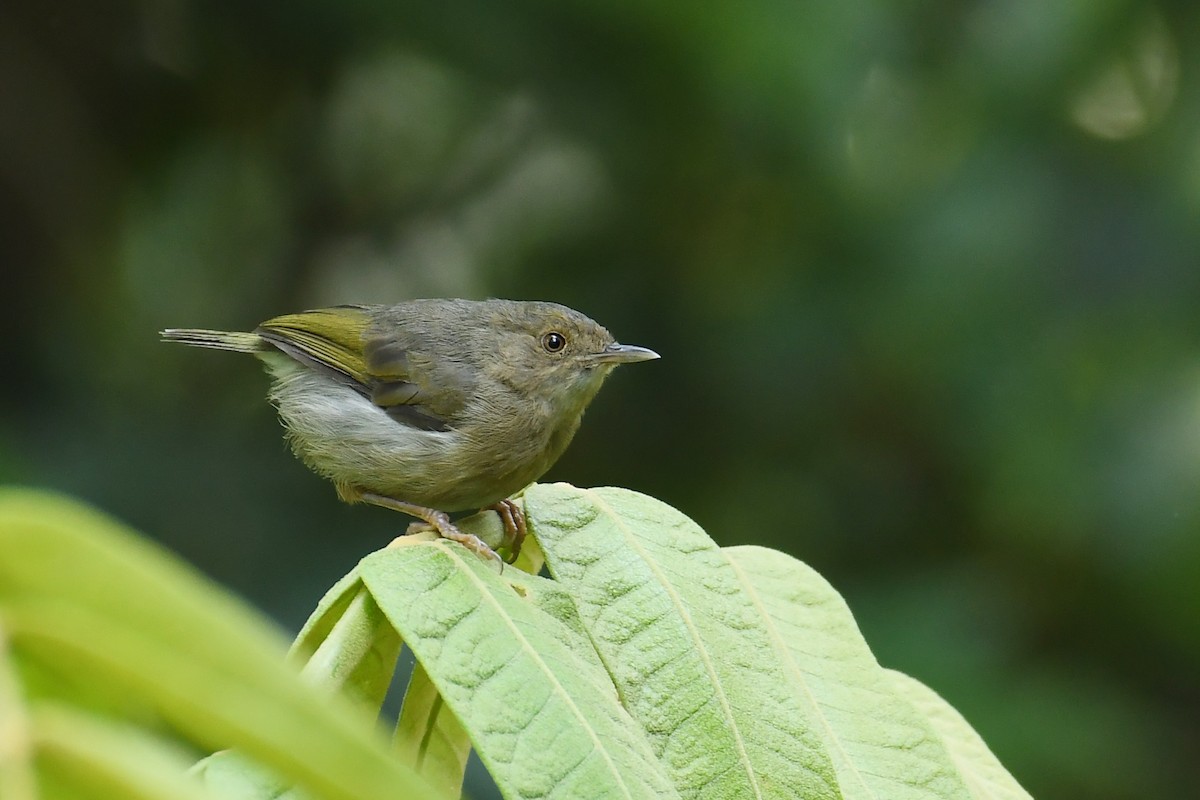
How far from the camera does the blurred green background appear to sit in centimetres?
504

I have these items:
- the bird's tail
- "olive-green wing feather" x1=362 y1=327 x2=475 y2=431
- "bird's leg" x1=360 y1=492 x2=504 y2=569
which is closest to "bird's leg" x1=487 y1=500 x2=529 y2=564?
"bird's leg" x1=360 y1=492 x2=504 y2=569

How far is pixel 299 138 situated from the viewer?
18.5 ft

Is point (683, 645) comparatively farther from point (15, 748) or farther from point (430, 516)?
point (430, 516)

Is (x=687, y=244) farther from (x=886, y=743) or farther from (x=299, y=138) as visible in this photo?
(x=886, y=743)

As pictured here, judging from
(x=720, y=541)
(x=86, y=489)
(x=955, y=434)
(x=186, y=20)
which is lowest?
(x=86, y=489)

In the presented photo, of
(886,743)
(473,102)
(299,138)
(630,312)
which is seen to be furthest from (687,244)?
(886,743)

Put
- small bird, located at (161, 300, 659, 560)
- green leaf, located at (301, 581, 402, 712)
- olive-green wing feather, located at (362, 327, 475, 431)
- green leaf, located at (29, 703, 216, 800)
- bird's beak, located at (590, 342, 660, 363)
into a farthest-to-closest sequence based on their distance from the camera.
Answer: bird's beak, located at (590, 342, 660, 363), olive-green wing feather, located at (362, 327, 475, 431), small bird, located at (161, 300, 659, 560), green leaf, located at (301, 581, 402, 712), green leaf, located at (29, 703, 216, 800)

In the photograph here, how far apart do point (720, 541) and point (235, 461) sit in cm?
203

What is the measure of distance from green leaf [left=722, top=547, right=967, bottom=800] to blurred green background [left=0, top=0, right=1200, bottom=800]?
3385 millimetres

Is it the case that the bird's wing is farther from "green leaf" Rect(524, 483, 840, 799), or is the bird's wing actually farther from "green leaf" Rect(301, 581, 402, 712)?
"green leaf" Rect(301, 581, 402, 712)

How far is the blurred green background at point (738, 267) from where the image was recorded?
5043 mm

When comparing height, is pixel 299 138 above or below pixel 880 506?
above

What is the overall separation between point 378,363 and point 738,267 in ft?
8.64

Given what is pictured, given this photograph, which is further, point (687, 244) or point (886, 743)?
point (687, 244)
